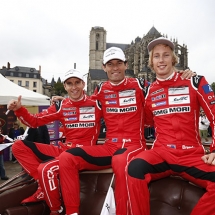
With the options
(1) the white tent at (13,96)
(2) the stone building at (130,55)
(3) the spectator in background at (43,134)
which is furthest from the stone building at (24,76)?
(3) the spectator in background at (43,134)

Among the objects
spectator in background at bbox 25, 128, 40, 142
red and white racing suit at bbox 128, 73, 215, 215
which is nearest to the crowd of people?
red and white racing suit at bbox 128, 73, 215, 215

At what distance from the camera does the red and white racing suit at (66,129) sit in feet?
10.6

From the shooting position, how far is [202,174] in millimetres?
2342

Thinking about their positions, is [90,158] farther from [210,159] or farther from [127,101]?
[210,159]

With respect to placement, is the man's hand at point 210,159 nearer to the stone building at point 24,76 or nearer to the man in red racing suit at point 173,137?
the man in red racing suit at point 173,137

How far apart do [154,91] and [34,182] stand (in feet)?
6.50

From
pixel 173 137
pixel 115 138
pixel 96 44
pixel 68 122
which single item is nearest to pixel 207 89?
pixel 173 137

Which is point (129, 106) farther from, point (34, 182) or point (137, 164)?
point (34, 182)

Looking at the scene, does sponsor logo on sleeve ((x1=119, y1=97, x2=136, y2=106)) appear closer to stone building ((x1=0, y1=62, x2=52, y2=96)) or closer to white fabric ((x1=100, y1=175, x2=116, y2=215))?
white fabric ((x1=100, y1=175, x2=116, y2=215))

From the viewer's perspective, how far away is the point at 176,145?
2.67 meters

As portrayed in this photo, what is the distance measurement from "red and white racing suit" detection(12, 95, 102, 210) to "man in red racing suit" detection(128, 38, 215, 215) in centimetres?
93

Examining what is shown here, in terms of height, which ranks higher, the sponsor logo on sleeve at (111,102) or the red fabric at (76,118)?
the sponsor logo on sleeve at (111,102)

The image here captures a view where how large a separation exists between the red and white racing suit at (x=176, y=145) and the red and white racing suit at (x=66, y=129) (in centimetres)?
100

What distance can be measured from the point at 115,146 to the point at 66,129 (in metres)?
0.94
